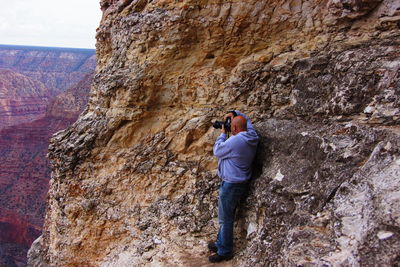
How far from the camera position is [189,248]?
4.03 meters

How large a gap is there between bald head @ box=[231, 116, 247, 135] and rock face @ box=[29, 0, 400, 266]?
0.47 meters

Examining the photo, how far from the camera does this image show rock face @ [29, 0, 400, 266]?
2.77 m

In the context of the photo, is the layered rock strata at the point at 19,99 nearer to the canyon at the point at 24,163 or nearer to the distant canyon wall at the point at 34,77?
the distant canyon wall at the point at 34,77

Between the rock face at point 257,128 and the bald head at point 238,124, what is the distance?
467 mm

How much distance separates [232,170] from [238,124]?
0.48 m

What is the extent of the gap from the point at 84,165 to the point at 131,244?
1383 millimetres

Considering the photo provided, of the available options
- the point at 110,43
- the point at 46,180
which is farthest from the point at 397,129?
the point at 46,180

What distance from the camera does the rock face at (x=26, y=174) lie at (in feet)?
109

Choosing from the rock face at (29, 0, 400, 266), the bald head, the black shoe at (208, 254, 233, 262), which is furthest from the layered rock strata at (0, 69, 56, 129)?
the bald head

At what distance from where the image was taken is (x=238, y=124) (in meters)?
3.55

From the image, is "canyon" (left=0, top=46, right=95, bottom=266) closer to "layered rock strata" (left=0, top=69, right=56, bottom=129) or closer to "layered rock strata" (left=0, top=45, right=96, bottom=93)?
"layered rock strata" (left=0, top=69, right=56, bottom=129)

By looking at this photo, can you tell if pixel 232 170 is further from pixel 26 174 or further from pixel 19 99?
pixel 19 99

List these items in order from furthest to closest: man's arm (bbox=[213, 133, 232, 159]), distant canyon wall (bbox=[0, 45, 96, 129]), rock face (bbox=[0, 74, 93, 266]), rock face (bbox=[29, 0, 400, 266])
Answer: distant canyon wall (bbox=[0, 45, 96, 129]), rock face (bbox=[0, 74, 93, 266]), man's arm (bbox=[213, 133, 232, 159]), rock face (bbox=[29, 0, 400, 266])

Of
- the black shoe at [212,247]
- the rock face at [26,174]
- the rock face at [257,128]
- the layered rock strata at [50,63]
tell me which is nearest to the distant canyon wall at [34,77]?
the layered rock strata at [50,63]
